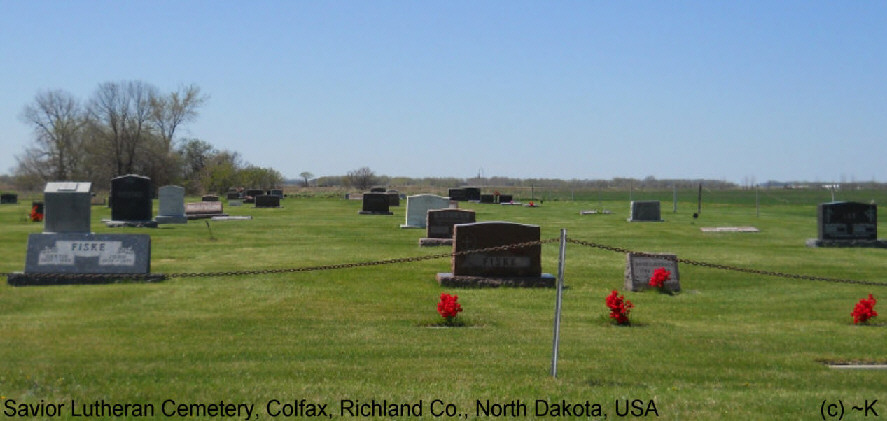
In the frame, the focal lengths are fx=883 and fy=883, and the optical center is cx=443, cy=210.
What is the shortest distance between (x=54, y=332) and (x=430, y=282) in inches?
309

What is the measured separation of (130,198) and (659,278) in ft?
81.0

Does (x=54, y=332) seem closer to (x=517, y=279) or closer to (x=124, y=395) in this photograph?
(x=124, y=395)

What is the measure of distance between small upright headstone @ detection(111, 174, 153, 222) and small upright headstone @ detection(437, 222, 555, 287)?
21.5 metres

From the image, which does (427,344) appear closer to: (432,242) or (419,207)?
(432,242)

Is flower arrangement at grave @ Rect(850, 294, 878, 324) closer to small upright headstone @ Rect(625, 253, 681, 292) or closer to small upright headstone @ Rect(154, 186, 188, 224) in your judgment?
small upright headstone @ Rect(625, 253, 681, 292)

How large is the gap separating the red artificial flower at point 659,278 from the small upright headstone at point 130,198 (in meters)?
24.2

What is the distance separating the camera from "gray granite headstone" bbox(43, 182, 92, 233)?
26.4 m

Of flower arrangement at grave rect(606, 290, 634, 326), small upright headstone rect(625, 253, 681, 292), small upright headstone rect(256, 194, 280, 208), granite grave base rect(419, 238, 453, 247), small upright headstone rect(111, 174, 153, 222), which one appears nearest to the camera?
flower arrangement at grave rect(606, 290, 634, 326)

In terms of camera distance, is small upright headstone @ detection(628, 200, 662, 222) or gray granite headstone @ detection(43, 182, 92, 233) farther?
small upright headstone @ detection(628, 200, 662, 222)

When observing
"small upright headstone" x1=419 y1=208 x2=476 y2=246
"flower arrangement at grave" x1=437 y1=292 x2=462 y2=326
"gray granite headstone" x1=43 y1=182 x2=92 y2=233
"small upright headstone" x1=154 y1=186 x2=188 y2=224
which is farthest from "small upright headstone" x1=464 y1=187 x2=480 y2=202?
"flower arrangement at grave" x1=437 y1=292 x2=462 y2=326

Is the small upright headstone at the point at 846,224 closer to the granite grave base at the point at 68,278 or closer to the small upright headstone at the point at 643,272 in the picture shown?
the small upright headstone at the point at 643,272

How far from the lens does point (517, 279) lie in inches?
667

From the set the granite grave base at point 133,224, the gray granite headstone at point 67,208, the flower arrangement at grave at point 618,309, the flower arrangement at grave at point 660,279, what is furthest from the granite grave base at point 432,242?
the flower arrangement at grave at point 618,309

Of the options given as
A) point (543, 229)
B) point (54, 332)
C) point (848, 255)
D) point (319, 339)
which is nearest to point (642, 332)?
point (319, 339)
